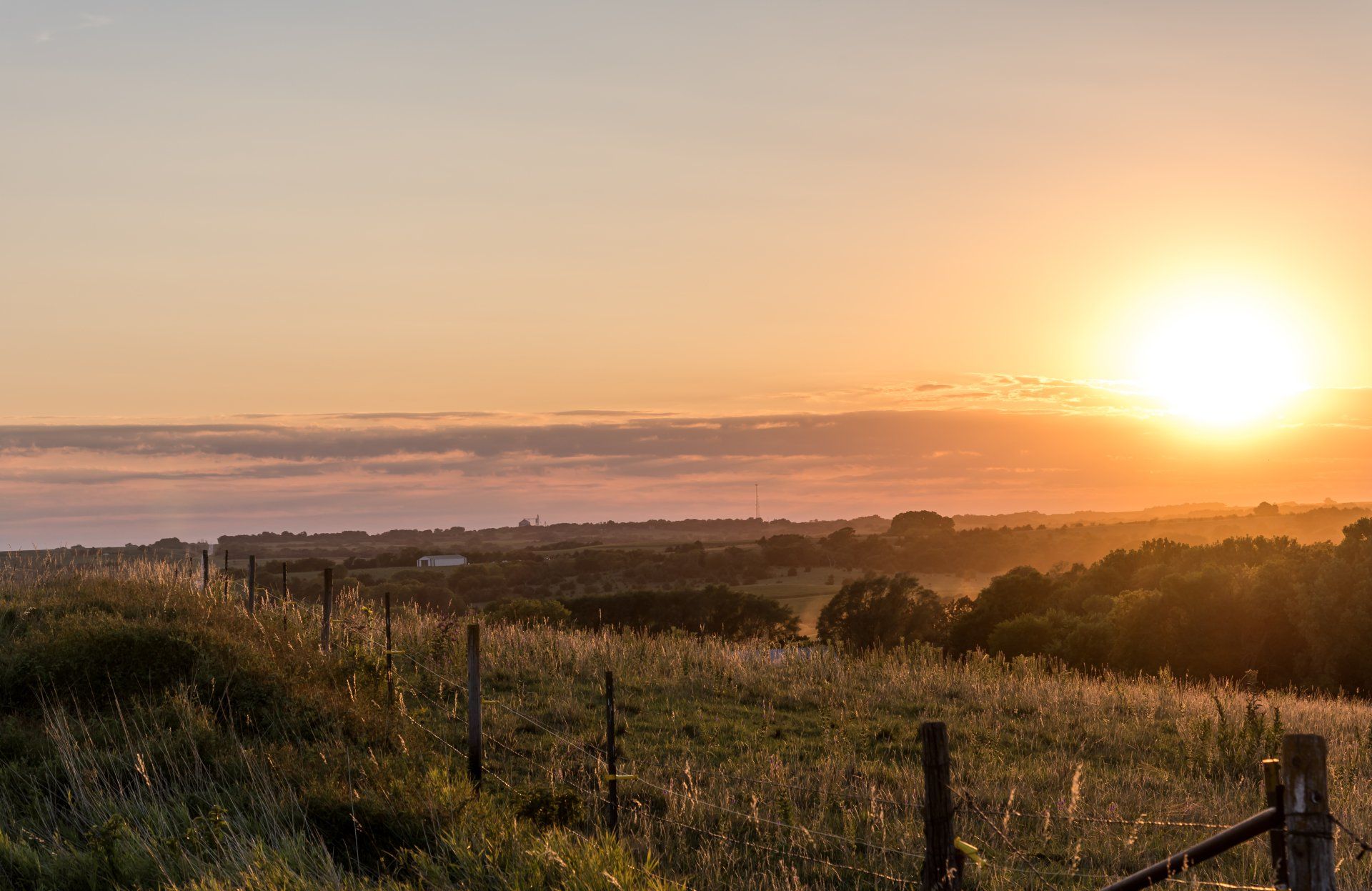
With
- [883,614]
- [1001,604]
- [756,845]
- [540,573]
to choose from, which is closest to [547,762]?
[756,845]

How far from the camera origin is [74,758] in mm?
11266

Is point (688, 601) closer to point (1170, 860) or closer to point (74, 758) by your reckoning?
point (74, 758)

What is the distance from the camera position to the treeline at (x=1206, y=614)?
34.8 metres

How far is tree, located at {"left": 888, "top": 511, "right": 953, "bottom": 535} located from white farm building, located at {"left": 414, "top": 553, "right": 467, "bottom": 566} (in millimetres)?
52057

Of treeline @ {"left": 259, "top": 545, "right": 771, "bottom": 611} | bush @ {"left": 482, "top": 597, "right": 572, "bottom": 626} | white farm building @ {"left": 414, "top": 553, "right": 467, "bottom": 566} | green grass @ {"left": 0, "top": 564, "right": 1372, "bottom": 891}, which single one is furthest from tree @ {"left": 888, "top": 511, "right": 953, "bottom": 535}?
green grass @ {"left": 0, "top": 564, "right": 1372, "bottom": 891}

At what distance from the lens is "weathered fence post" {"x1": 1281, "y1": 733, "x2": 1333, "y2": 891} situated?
4344mm

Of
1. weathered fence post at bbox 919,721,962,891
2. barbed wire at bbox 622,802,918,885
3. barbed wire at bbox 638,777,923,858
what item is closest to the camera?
weathered fence post at bbox 919,721,962,891

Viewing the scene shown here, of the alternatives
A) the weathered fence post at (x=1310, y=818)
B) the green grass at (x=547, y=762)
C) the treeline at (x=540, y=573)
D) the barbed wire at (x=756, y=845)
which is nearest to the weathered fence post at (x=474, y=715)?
the green grass at (x=547, y=762)

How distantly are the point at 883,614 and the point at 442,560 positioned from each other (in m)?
60.6

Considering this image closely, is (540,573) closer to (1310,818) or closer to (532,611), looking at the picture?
(532,611)

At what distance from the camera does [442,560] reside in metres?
103

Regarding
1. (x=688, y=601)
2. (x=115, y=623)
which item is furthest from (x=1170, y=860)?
(x=688, y=601)

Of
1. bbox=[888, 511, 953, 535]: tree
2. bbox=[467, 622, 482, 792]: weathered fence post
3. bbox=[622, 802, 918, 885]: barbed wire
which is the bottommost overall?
bbox=[888, 511, 953, 535]: tree

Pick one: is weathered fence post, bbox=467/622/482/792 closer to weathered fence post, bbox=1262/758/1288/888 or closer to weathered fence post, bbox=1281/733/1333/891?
weathered fence post, bbox=1262/758/1288/888
